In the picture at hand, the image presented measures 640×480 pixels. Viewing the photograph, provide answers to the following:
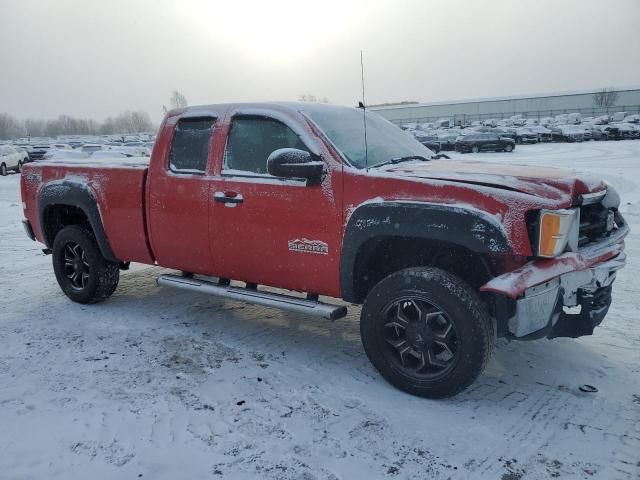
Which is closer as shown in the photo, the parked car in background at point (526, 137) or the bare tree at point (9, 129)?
the parked car in background at point (526, 137)

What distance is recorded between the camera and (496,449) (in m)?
3.06

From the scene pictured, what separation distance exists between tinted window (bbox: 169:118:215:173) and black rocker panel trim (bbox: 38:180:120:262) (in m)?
1.04

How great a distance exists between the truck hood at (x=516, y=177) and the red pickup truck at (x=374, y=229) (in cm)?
1

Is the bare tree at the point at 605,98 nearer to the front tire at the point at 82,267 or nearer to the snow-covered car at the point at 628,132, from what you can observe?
the snow-covered car at the point at 628,132

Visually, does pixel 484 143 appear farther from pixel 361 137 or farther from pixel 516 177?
pixel 516 177

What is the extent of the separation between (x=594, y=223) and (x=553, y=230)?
696mm

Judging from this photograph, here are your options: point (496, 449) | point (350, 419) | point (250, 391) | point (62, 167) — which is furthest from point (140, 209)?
point (496, 449)

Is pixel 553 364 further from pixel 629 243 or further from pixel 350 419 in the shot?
pixel 629 243

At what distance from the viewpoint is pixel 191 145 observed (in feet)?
15.5

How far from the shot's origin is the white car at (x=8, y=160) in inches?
1000

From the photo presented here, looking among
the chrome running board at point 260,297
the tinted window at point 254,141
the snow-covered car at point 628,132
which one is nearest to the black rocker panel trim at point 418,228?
the chrome running board at point 260,297

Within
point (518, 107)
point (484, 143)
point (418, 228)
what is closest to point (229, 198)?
point (418, 228)

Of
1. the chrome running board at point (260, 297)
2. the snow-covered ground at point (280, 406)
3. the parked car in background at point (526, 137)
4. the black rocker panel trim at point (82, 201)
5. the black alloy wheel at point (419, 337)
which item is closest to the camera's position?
the snow-covered ground at point (280, 406)

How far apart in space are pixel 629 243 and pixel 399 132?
4.41 meters
